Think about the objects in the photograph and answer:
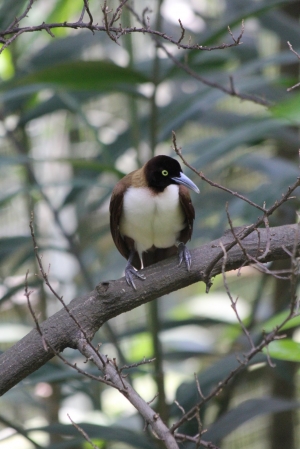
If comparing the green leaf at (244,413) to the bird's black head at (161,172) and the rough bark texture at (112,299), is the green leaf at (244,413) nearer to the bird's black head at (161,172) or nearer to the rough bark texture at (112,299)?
the rough bark texture at (112,299)

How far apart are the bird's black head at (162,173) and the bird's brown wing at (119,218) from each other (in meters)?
0.10

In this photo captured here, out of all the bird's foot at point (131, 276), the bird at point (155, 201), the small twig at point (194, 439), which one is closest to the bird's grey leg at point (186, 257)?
the bird's foot at point (131, 276)

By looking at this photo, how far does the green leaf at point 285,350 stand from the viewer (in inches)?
49.3

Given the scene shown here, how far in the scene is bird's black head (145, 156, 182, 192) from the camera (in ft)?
6.72

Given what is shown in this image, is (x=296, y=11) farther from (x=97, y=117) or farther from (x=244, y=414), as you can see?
(x=244, y=414)

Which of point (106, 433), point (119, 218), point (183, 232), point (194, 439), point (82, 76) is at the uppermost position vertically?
point (82, 76)

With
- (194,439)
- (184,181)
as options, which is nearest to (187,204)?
(184,181)

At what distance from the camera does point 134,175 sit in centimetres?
211

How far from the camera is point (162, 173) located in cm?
206

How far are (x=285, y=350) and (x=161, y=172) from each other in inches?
36.5

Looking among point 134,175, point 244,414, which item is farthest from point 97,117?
point 244,414

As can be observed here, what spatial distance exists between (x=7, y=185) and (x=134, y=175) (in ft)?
8.45

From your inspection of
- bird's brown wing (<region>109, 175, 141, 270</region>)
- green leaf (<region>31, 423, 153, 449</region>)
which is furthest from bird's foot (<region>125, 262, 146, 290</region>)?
green leaf (<region>31, 423, 153, 449</region>)

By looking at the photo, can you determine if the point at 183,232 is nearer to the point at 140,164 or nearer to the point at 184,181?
the point at 184,181
